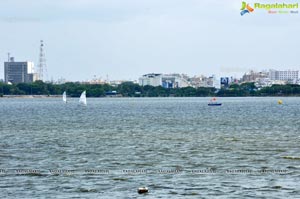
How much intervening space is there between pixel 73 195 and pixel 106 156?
713 inches

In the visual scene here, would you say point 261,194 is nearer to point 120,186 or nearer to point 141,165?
point 120,186

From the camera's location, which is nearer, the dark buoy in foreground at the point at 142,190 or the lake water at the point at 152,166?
the dark buoy in foreground at the point at 142,190

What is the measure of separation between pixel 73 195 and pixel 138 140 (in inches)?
1395

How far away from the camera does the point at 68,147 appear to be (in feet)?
215

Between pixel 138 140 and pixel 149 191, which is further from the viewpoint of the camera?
pixel 138 140

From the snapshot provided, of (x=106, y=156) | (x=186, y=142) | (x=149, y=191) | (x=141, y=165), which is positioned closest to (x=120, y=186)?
(x=149, y=191)

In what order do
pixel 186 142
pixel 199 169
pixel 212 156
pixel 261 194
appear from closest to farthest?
pixel 261 194 < pixel 199 169 < pixel 212 156 < pixel 186 142

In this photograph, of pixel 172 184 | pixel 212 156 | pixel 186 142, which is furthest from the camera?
pixel 186 142

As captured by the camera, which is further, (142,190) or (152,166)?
(152,166)

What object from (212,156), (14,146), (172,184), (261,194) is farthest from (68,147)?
(261,194)

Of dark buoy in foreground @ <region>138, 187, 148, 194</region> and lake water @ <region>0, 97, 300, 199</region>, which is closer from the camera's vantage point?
dark buoy in foreground @ <region>138, 187, 148, 194</region>

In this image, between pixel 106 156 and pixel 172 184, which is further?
pixel 106 156

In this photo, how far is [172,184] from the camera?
4181cm

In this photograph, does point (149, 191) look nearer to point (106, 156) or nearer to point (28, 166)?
point (28, 166)
